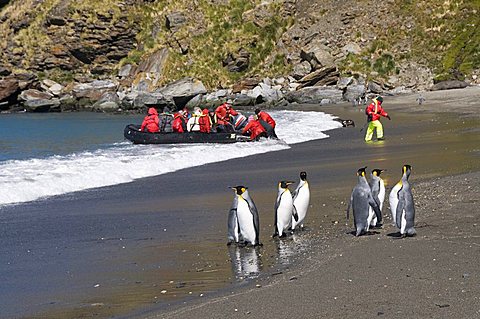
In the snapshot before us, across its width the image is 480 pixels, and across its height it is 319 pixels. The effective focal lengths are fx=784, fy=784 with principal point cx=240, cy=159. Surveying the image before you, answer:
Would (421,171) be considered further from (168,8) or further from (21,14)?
(21,14)

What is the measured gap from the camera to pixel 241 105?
51469mm

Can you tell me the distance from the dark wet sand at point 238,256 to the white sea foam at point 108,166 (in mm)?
840

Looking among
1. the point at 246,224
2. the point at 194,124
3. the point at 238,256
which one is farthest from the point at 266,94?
the point at 238,256

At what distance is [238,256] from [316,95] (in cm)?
4176

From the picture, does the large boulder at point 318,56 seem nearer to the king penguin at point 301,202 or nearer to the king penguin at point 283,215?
the king penguin at point 301,202

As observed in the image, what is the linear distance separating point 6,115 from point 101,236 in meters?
47.4

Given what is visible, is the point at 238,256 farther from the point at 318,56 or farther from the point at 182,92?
the point at 318,56

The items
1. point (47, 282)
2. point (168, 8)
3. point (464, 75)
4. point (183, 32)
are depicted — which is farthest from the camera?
point (168, 8)

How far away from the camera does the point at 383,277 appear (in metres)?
6.61

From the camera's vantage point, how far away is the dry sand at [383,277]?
19.0 feet

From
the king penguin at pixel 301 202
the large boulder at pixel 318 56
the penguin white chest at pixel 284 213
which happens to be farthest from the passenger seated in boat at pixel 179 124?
the large boulder at pixel 318 56

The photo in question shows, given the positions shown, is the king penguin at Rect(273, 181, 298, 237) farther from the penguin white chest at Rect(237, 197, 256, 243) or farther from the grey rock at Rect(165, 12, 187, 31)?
the grey rock at Rect(165, 12, 187, 31)

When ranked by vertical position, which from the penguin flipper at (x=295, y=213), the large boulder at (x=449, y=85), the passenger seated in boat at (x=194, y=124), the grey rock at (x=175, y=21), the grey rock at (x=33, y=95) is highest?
the grey rock at (x=175, y=21)

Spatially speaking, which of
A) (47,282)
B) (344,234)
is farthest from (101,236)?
(344,234)
